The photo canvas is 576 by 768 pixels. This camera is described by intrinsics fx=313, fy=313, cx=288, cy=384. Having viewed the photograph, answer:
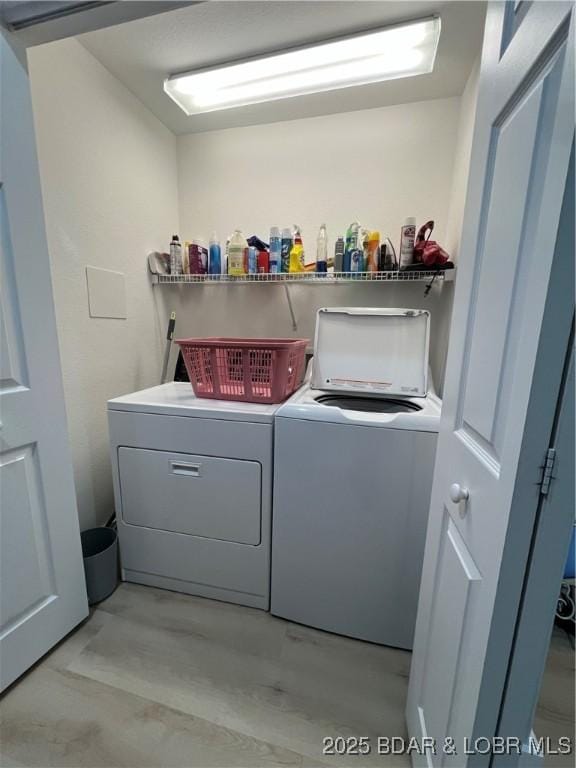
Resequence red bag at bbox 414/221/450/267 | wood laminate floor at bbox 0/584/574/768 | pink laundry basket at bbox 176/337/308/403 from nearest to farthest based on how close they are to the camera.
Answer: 1. wood laminate floor at bbox 0/584/574/768
2. pink laundry basket at bbox 176/337/308/403
3. red bag at bbox 414/221/450/267

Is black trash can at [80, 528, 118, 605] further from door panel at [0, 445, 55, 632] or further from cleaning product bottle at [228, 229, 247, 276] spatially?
cleaning product bottle at [228, 229, 247, 276]

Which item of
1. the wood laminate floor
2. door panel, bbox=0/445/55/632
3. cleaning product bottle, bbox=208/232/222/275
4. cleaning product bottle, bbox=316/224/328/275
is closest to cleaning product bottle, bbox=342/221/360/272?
cleaning product bottle, bbox=316/224/328/275

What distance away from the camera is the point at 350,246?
1.83 meters

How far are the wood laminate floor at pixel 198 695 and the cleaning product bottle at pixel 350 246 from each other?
1900mm

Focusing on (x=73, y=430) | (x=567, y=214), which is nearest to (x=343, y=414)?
(x=567, y=214)

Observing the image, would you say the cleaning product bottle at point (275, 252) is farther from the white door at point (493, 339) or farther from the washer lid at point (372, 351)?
the white door at point (493, 339)

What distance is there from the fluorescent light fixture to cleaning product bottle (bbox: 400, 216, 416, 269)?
0.67m

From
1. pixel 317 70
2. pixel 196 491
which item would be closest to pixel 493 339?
pixel 196 491

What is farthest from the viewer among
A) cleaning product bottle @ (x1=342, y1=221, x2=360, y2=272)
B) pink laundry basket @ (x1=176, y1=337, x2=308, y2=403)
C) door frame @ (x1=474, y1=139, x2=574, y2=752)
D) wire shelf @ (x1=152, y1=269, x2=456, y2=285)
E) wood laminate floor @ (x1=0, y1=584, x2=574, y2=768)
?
cleaning product bottle @ (x1=342, y1=221, x2=360, y2=272)

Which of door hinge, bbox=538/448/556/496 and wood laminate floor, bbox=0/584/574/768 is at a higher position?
door hinge, bbox=538/448/556/496

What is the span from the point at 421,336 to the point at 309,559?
4.20 ft

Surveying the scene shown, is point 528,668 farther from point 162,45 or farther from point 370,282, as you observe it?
point 162,45

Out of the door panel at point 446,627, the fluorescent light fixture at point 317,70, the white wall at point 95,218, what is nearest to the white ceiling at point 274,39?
the fluorescent light fixture at point 317,70

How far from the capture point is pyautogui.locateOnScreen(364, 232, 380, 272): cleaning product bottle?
1807 mm
